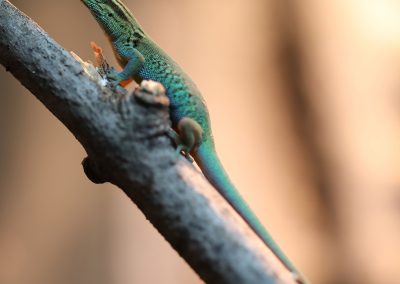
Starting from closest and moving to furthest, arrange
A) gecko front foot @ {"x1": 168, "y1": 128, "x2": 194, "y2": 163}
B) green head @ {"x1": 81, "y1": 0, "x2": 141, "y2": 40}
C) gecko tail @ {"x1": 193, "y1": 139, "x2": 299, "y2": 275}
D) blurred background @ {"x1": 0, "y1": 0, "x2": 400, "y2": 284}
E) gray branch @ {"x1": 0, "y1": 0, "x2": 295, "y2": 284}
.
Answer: gray branch @ {"x1": 0, "y1": 0, "x2": 295, "y2": 284} < gecko front foot @ {"x1": 168, "y1": 128, "x2": 194, "y2": 163} < gecko tail @ {"x1": 193, "y1": 139, "x2": 299, "y2": 275} < green head @ {"x1": 81, "y1": 0, "x2": 141, "y2": 40} < blurred background @ {"x1": 0, "y1": 0, "x2": 400, "y2": 284}

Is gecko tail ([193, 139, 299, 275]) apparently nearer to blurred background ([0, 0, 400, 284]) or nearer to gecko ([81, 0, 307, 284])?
gecko ([81, 0, 307, 284])

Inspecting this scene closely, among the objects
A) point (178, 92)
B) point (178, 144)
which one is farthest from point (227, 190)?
point (178, 92)

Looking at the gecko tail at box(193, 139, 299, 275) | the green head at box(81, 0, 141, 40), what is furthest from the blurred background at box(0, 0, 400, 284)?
the gecko tail at box(193, 139, 299, 275)

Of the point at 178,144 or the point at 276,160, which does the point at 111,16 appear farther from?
the point at 276,160

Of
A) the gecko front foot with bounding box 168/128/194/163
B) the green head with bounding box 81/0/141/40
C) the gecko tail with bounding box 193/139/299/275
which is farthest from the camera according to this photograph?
the green head with bounding box 81/0/141/40

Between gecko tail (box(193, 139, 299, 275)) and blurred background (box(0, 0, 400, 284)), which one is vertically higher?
blurred background (box(0, 0, 400, 284))

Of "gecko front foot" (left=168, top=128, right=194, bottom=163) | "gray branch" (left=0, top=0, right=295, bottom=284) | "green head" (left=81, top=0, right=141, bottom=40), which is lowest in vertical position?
"gray branch" (left=0, top=0, right=295, bottom=284)

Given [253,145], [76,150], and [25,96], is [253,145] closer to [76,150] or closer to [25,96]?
[76,150]
